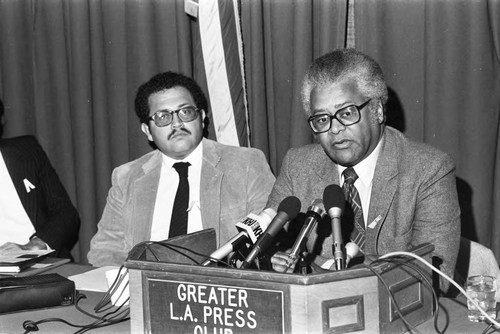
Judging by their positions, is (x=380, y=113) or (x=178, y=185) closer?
(x=380, y=113)

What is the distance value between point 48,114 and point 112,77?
1.90 ft

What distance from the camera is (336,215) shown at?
6.08 ft

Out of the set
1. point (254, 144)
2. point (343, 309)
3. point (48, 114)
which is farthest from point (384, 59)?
point (48, 114)

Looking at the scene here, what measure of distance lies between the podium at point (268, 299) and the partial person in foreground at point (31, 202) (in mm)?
2008

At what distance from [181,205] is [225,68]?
2.40ft

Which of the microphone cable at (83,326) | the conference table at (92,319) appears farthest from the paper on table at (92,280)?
the microphone cable at (83,326)

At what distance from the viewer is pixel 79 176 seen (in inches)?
176

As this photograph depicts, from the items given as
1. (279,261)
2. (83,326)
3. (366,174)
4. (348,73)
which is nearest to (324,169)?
(366,174)

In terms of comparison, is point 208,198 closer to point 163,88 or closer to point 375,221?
point 163,88

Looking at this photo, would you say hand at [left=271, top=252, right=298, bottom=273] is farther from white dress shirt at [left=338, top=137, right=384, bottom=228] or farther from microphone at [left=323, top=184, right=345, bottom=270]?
white dress shirt at [left=338, top=137, right=384, bottom=228]

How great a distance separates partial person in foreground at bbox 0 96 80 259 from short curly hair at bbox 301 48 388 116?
5.82 ft

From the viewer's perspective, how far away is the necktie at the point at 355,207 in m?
2.67

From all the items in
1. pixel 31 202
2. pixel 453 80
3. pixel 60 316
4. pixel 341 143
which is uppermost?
pixel 453 80

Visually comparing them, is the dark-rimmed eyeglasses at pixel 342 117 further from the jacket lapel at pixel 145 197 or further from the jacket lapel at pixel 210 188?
the jacket lapel at pixel 145 197
